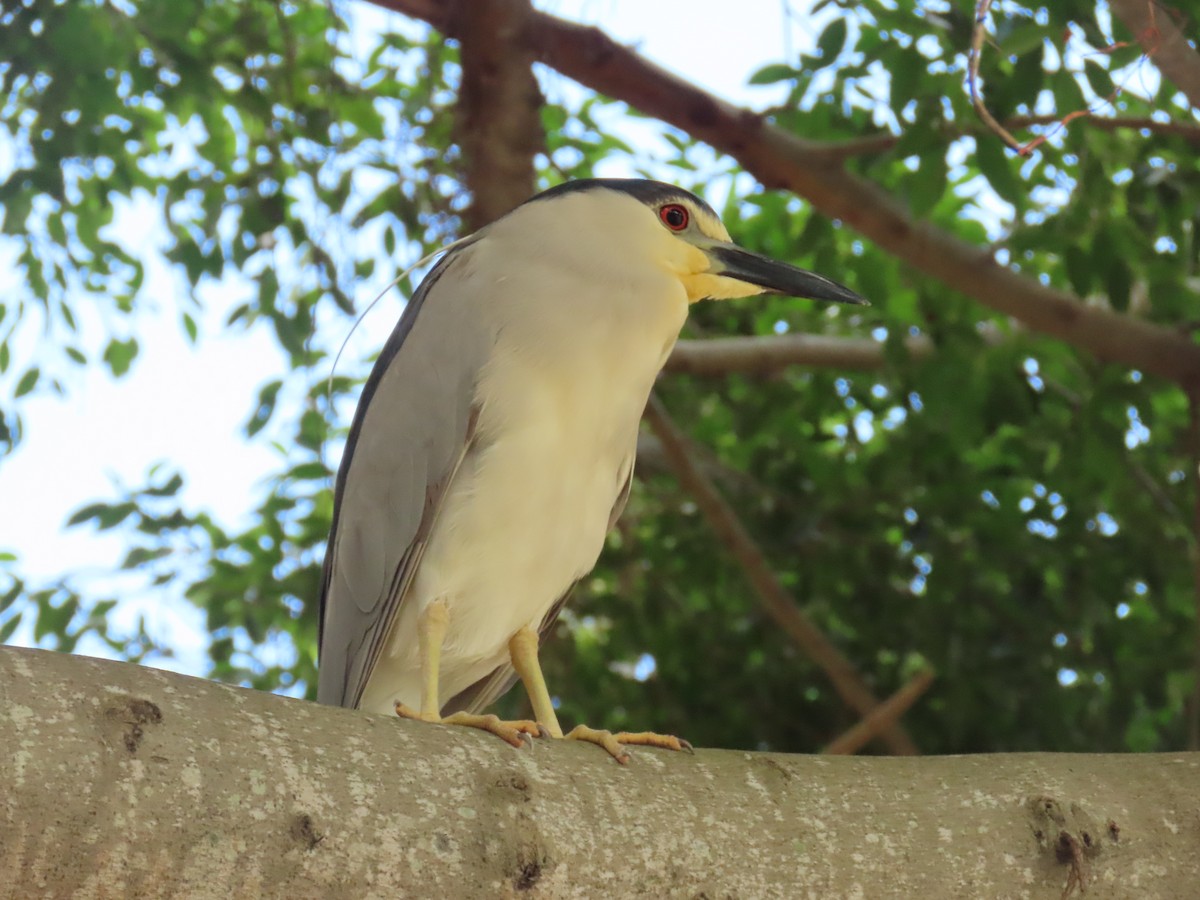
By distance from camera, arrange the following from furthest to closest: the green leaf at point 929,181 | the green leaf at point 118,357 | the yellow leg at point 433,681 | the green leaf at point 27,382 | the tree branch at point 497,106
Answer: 1. the green leaf at point 118,357
2. the green leaf at point 27,382
3. the tree branch at point 497,106
4. the green leaf at point 929,181
5. the yellow leg at point 433,681

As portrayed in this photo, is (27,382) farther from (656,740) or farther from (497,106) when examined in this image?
(656,740)

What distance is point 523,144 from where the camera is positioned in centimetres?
297

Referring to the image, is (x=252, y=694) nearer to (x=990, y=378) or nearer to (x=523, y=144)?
(x=523, y=144)

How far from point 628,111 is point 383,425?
1.76 meters

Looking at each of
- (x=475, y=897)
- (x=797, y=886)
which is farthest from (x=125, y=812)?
(x=797, y=886)

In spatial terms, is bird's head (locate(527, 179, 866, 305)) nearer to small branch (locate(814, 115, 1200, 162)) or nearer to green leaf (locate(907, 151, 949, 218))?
green leaf (locate(907, 151, 949, 218))

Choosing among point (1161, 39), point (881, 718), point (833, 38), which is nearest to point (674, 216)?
point (833, 38)

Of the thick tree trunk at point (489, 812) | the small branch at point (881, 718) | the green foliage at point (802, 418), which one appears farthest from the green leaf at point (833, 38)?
the thick tree trunk at point (489, 812)

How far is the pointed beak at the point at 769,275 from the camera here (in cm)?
234

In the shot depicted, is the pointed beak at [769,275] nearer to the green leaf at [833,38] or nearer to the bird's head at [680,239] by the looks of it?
the bird's head at [680,239]

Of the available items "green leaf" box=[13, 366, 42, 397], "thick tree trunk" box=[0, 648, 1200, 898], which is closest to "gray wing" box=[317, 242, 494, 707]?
"thick tree trunk" box=[0, 648, 1200, 898]

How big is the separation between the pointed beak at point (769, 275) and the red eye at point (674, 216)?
7cm

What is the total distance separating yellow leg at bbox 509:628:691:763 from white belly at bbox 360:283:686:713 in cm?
5

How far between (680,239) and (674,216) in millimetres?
53
